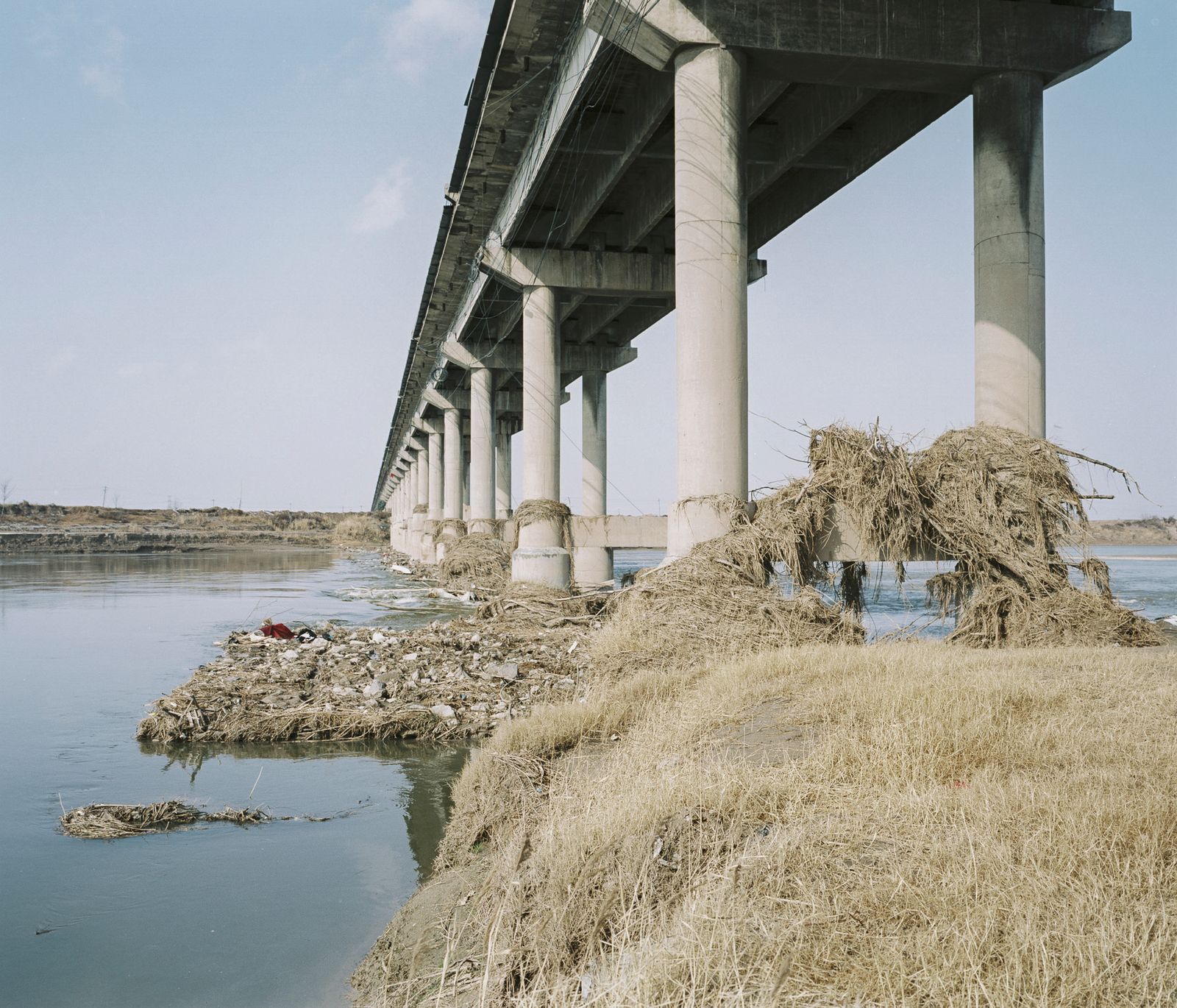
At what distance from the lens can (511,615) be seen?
56.0 ft

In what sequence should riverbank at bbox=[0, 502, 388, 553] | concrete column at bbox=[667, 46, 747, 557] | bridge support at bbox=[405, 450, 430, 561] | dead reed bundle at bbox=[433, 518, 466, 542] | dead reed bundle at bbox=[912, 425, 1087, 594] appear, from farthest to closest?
riverbank at bbox=[0, 502, 388, 553]
bridge support at bbox=[405, 450, 430, 561]
dead reed bundle at bbox=[433, 518, 466, 542]
concrete column at bbox=[667, 46, 747, 557]
dead reed bundle at bbox=[912, 425, 1087, 594]

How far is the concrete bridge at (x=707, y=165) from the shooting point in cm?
1304

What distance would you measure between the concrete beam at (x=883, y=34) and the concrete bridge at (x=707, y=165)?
0.03m

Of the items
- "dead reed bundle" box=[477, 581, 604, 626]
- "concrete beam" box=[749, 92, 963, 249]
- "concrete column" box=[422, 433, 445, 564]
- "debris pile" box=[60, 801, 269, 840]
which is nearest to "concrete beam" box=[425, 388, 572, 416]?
"concrete column" box=[422, 433, 445, 564]

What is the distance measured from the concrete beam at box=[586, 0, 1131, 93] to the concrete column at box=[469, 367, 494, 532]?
20750 mm

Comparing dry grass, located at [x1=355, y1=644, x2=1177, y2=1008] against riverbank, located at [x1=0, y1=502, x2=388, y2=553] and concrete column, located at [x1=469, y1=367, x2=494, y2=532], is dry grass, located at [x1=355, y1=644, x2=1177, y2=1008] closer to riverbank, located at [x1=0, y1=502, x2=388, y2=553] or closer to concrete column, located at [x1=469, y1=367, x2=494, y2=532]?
concrete column, located at [x1=469, y1=367, x2=494, y2=532]

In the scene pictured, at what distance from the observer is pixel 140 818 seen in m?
7.07

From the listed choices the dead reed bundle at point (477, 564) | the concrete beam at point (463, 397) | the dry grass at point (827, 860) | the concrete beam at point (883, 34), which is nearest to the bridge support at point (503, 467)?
the concrete beam at point (463, 397)

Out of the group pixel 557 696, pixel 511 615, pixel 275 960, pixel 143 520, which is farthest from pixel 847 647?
pixel 143 520

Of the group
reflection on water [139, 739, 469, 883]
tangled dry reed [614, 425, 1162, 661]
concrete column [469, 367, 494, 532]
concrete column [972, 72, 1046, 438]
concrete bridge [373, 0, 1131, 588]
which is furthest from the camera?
concrete column [469, 367, 494, 532]

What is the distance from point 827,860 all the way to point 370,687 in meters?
7.84

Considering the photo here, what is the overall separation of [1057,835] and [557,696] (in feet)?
22.4

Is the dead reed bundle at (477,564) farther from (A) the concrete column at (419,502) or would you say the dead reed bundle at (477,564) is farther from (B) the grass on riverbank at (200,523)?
(B) the grass on riverbank at (200,523)

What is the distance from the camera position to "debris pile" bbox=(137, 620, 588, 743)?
9805mm
